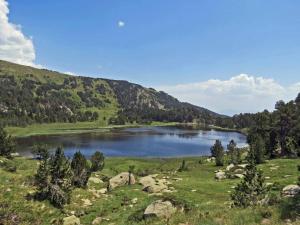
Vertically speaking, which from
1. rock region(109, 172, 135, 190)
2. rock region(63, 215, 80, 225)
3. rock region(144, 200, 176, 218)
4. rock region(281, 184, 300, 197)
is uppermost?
rock region(281, 184, 300, 197)

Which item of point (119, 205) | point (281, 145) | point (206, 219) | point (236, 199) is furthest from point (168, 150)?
point (206, 219)

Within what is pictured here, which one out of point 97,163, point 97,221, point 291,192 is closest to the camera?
point 291,192

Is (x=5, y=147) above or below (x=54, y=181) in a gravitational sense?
above

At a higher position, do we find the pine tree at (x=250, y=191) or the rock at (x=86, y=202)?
the pine tree at (x=250, y=191)

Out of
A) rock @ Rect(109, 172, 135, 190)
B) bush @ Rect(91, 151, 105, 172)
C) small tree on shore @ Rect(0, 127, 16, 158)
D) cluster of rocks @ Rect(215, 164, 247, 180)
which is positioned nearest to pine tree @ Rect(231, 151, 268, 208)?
rock @ Rect(109, 172, 135, 190)

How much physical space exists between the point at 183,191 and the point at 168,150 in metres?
104

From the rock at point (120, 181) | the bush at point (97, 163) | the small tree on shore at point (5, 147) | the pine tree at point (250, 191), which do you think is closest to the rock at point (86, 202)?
the rock at point (120, 181)

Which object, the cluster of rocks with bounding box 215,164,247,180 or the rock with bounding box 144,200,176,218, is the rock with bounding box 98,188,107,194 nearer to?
the rock with bounding box 144,200,176,218

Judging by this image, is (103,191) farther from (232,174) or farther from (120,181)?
(232,174)

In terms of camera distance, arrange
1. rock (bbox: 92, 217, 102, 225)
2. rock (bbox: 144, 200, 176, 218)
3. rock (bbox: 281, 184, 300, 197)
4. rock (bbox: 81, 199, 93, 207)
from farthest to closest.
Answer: rock (bbox: 81, 199, 93, 207) < rock (bbox: 92, 217, 102, 225) < rock (bbox: 281, 184, 300, 197) < rock (bbox: 144, 200, 176, 218)

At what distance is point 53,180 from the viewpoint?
44625 millimetres

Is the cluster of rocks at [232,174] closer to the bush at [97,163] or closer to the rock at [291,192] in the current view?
the rock at [291,192]

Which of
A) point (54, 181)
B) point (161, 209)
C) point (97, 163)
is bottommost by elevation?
point (97, 163)

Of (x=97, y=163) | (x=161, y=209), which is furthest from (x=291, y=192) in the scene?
(x=97, y=163)
